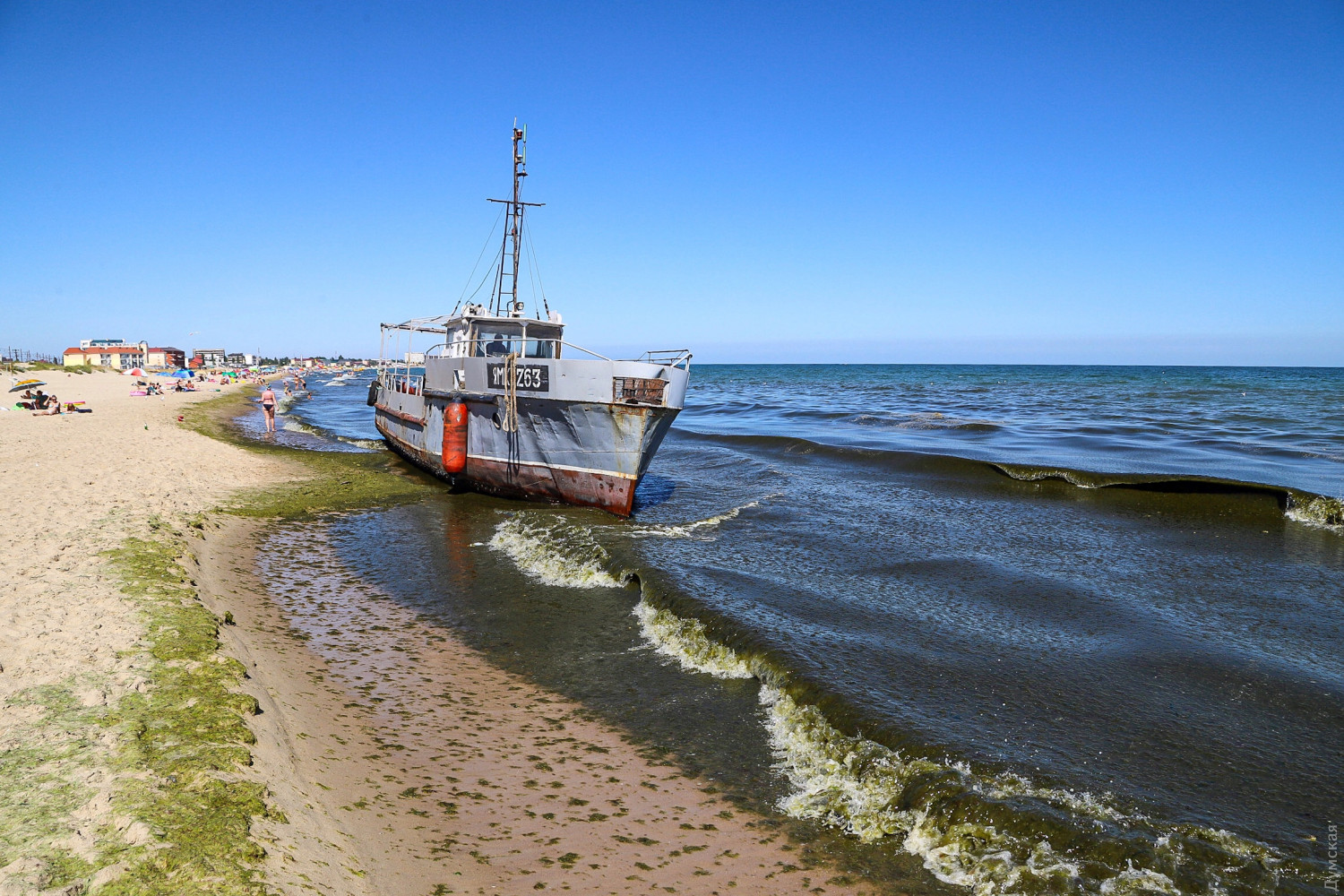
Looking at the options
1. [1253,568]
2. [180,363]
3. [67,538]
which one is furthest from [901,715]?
[180,363]

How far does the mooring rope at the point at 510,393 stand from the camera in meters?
16.3

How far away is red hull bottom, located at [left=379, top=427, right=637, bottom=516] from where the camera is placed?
16031 mm

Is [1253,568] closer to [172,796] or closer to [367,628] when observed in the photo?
[367,628]

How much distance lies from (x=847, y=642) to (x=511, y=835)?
4838mm

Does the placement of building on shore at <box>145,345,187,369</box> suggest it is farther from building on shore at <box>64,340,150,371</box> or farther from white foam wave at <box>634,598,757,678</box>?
white foam wave at <box>634,598,757,678</box>

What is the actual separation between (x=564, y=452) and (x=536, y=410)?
1132 millimetres

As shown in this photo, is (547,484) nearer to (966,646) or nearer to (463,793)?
(966,646)

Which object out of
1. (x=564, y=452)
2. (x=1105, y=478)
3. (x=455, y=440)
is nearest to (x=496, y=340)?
(x=455, y=440)

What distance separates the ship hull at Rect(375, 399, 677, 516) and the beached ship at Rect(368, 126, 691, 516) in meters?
0.03

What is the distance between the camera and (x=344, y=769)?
5.71 metres

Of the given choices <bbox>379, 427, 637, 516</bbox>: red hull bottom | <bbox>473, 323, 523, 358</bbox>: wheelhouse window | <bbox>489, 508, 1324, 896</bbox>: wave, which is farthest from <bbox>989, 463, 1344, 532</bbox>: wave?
<bbox>473, 323, 523, 358</bbox>: wheelhouse window

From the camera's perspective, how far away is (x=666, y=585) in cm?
1059

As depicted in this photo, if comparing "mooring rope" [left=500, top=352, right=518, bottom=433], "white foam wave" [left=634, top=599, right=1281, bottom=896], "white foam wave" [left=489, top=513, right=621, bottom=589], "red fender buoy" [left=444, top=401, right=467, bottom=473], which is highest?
"mooring rope" [left=500, top=352, right=518, bottom=433]

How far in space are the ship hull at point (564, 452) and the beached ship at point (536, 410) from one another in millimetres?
25
